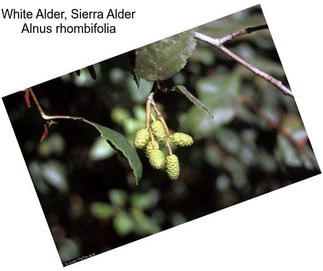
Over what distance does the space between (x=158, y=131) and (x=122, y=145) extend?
0.30 ft

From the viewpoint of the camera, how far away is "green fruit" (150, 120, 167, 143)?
1143 millimetres

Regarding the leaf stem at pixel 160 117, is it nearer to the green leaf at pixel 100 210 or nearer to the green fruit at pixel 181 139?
the green fruit at pixel 181 139

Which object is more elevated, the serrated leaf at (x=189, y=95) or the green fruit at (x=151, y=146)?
the serrated leaf at (x=189, y=95)

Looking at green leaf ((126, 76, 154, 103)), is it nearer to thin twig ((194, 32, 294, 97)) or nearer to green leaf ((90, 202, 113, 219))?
thin twig ((194, 32, 294, 97))

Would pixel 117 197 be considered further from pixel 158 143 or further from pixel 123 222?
pixel 158 143

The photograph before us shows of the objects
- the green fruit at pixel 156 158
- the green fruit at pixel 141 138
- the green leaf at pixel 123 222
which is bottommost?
the green leaf at pixel 123 222

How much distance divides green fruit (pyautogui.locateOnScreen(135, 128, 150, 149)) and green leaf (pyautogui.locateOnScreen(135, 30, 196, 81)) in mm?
126

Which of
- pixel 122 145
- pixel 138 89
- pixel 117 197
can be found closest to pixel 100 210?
pixel 117 197

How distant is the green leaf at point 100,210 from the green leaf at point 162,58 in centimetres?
34

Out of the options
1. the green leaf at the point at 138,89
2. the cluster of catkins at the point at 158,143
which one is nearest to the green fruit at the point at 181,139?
the cluster of catkins at the point at 158,143

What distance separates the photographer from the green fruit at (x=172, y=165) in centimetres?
116

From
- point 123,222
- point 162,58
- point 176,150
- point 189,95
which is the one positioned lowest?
point 123,222

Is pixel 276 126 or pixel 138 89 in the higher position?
pixel 138 89

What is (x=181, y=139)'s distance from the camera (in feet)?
3.77
